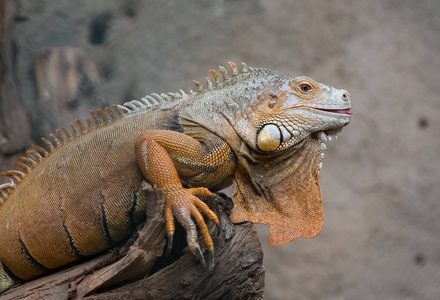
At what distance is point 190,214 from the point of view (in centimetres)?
174

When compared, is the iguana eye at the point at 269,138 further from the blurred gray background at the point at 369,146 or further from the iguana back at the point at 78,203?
the blurred gray background at the point at 369,146

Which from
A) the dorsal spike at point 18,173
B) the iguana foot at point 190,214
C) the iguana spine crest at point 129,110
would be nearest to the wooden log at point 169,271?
the iguana foot at point 190,214

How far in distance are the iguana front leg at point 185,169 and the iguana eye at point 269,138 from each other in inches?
5.4

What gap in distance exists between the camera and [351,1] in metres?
4.10

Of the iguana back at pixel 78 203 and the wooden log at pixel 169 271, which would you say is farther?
the iguana back at pixel 78 203

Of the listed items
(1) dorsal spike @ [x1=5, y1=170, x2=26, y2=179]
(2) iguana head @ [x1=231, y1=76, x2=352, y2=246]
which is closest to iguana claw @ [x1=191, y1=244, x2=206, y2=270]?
(2) iguana head @ [x1=231, y1=76, x2=352, y2=246]

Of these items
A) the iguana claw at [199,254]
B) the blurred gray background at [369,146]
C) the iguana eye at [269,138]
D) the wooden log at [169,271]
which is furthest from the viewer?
the blurred gray background at [369,146]

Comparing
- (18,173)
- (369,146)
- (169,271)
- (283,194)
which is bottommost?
(169,271)

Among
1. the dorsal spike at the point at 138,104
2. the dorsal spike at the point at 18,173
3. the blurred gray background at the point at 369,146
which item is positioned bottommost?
the dorsal spike at the point at 18,173

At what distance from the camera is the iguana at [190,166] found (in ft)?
6.43

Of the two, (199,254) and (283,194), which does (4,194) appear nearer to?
(199,254)

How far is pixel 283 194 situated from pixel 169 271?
0.62 m

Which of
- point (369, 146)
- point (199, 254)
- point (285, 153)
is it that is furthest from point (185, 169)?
point (369, 146)

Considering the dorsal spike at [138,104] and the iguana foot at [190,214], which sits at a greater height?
the dorsal spike at [138,104]
